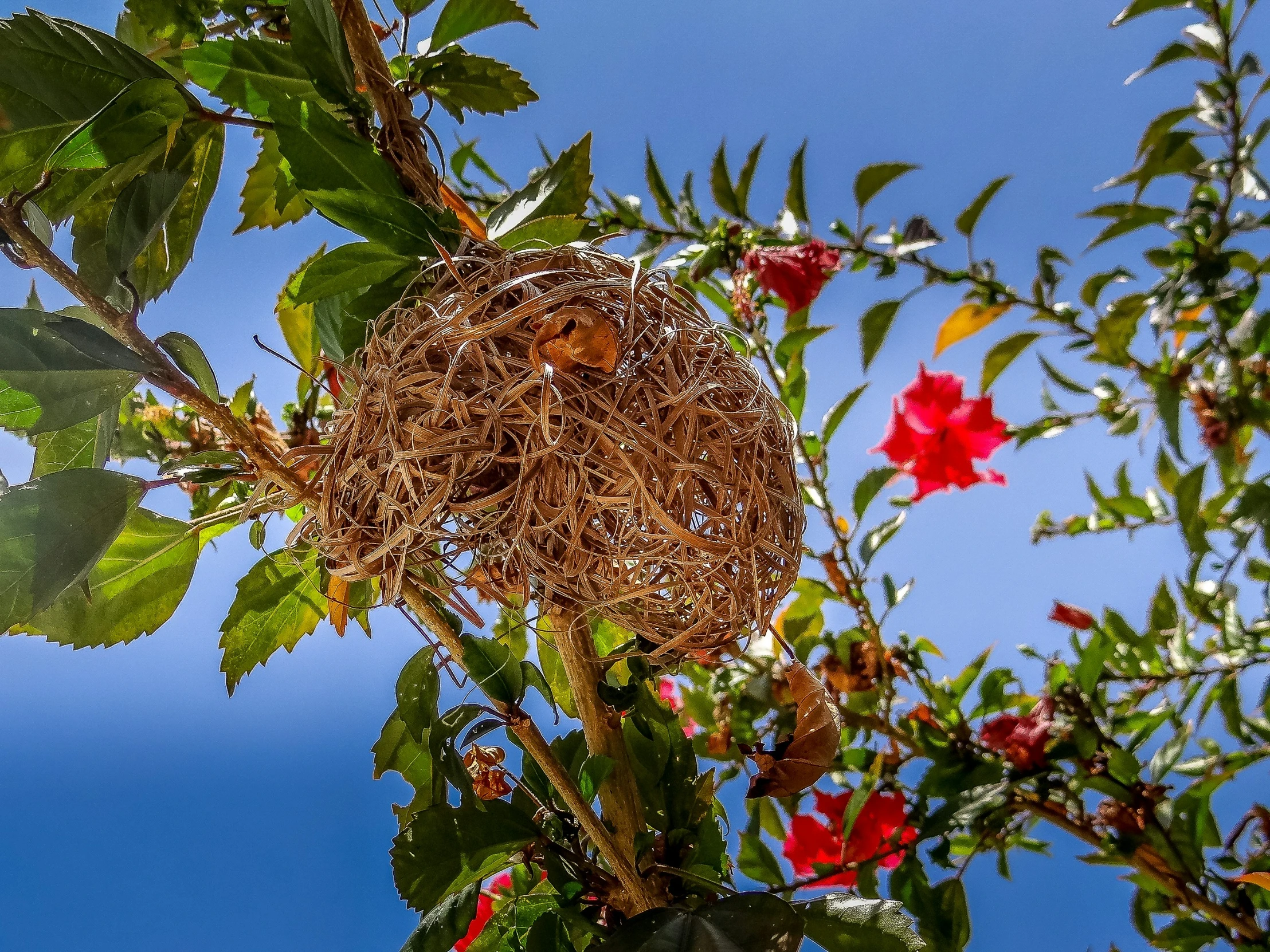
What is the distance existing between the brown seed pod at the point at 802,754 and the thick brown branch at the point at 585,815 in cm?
8

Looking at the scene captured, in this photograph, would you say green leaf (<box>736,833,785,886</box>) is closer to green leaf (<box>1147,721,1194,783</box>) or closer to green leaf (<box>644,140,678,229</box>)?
green leaf (<box>1147,721,1194,783</box>)

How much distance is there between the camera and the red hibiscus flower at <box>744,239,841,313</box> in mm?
947

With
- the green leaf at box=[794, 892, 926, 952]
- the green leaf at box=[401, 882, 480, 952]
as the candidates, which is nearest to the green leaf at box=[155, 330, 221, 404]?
the green leaf at box=[401, 882, 480, 952]

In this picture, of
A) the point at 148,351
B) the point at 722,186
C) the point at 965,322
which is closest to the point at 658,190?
the point at 722,186

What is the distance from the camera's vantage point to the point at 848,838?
2.91 ft

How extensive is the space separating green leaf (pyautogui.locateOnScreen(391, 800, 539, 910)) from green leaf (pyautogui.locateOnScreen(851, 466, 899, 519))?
0.55 m

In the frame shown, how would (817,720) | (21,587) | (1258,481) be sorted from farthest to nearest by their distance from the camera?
(1258,481), (817,720), (21,587)

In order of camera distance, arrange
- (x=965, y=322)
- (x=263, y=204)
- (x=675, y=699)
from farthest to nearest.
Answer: (x=675, y=699) < (x=965, y=322) < (x=263, y=204)

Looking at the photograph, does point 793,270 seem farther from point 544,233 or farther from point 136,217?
point 136,217

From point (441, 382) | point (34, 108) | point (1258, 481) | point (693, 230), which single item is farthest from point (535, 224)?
point (1258, 481)

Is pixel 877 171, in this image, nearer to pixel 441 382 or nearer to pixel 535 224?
pixel 535 224

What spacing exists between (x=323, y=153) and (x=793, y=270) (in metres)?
0.58

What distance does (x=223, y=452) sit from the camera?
51 centimetres

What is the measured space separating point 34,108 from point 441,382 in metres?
0.28
